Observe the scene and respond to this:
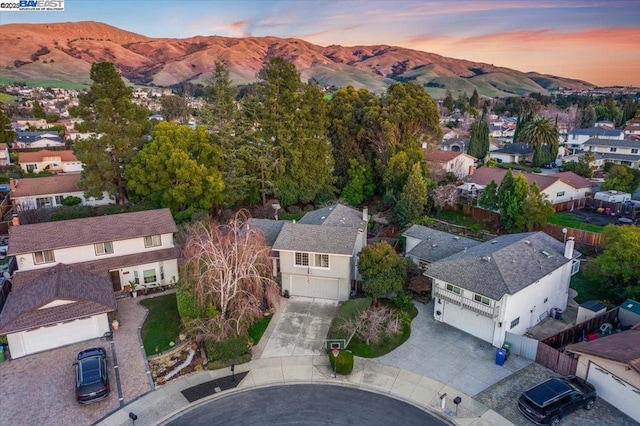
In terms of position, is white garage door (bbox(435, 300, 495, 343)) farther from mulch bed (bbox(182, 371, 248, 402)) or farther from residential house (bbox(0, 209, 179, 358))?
Result: residential house (bbox(0, 209, 179, 358))

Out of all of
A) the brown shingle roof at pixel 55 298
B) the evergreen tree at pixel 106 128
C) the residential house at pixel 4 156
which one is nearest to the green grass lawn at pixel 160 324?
the brown shingle roof at pixel 55 298

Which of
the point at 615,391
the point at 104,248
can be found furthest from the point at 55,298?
the point at 615,391

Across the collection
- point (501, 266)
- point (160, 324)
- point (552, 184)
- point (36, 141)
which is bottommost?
point (160, 324)

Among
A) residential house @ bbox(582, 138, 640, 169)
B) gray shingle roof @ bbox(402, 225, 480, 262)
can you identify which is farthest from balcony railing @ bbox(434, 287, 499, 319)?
residential house @ bbox(582, 138, 640, 169)

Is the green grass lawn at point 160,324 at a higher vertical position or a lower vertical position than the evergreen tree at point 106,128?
lower

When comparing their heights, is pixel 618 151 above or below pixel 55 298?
above

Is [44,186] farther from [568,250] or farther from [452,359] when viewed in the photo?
[568,250]

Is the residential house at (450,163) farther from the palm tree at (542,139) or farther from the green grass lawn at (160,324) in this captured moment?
the green grass lawn at (160,324)
